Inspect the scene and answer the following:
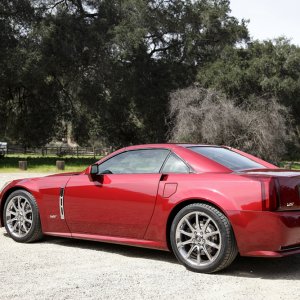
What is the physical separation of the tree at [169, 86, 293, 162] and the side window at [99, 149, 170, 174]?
2520 cm

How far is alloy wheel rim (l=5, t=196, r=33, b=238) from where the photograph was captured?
692 cm

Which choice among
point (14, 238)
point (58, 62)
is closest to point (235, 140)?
point (58, 62)

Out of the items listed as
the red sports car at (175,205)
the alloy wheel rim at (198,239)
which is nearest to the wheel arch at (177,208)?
the red sports car at (175,205)

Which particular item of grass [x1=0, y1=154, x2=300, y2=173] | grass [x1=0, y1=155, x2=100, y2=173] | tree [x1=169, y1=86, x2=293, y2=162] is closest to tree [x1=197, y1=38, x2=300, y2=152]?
tree [x1=169, y1=86, x2=293, y2=162]

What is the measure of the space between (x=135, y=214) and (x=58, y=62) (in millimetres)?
29960

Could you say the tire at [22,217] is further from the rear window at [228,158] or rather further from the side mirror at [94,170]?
the rear window at [228,158]

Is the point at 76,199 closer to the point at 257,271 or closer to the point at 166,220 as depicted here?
the point at 166,220

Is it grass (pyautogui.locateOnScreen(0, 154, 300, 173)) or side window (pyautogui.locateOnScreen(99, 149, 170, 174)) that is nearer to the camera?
side window (pyautogui.locateOnScreen(99, 149, 170, 174))

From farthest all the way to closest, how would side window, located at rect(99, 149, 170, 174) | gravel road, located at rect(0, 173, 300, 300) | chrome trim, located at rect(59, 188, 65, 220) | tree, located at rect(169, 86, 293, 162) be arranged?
tree, located at rect(169, 86, 293, 162), chrome trim, located at rect(59, 188, 65, 220), side window, located at rect(99, 149, 170, 174), gravel road, located at rect(0, 173, 300, 300)

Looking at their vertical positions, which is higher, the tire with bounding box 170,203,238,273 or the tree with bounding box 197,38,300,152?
the tree with bounding box 197,38,300,152

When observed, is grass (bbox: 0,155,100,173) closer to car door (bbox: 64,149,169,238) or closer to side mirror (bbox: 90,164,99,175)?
car door (bbox: 64,149,169,238)

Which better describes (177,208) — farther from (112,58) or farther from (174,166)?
(112,58)

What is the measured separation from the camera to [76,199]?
21.0 feet

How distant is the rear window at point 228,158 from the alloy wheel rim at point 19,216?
2.49m
